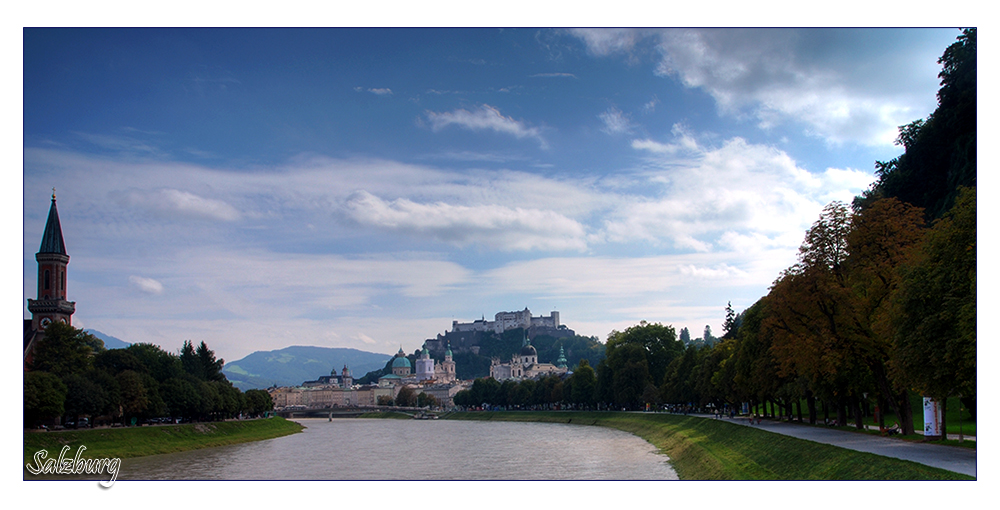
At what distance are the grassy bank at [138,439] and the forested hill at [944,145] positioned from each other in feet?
125

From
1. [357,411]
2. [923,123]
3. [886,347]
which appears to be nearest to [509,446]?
[886,347]

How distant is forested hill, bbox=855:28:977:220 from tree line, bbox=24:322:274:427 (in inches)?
1568

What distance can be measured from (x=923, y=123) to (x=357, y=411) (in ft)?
341

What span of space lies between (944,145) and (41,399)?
45.6 meters

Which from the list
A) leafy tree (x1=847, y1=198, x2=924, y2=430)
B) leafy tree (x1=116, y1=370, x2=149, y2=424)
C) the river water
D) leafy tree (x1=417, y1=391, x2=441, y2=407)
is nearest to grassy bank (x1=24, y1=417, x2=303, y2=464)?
the river water

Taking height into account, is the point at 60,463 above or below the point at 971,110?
below

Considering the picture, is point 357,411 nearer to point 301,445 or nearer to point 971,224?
point 301,445

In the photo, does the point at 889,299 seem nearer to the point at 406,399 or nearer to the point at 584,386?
the point at 584,386

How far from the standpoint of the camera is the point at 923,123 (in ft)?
171

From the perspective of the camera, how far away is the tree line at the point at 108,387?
39500 mm

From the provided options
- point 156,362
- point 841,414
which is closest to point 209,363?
point 156,362

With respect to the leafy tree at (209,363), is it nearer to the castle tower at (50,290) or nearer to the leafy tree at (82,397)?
the castle tower at (50,290)

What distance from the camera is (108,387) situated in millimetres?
45406

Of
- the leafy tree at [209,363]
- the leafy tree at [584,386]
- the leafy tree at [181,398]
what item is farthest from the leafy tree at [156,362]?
the leafy tree at [584,386]
